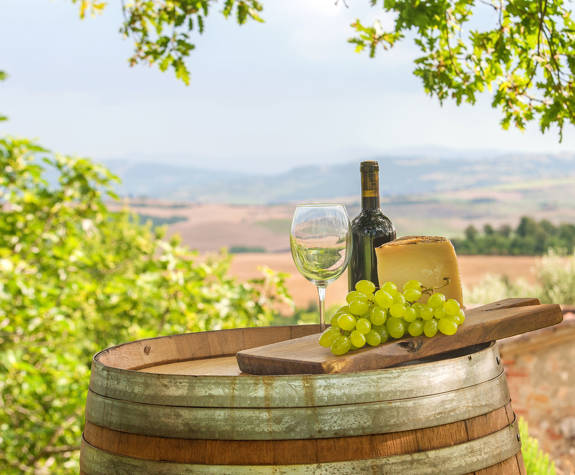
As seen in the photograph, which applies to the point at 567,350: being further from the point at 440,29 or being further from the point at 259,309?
the point at 440,29

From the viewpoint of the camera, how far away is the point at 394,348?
1274 mm

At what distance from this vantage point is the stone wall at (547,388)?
16.1ft

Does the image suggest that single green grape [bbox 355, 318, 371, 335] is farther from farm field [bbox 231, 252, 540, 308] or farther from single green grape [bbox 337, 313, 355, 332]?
farm field [bbox 231, 252, 540, 308]

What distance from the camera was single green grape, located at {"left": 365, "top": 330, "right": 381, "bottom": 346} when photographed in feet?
4.27

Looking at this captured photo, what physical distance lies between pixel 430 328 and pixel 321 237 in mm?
378

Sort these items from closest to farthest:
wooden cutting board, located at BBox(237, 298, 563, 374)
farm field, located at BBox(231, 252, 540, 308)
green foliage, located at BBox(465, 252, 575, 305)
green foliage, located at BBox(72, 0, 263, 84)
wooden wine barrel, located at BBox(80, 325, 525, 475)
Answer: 1. wooden wine barrel, located at BBox(80, 325, 525, 475)
2. wooden cutting board, located at BBox(237, 298, 563, 374)
3. green foliage, located at BBox(72, 0, 263, 84)
4. green foliage, located at BBox(465, 252, 575, 305)
5. farm field, located at BBox(231, 252, 540, 308)

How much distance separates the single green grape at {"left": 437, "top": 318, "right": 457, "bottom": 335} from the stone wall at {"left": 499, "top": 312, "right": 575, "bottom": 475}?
3832mm

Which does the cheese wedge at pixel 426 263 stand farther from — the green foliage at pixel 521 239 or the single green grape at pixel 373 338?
the green foliage at pixel 521 239

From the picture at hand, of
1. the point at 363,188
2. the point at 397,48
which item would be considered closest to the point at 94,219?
the point at 397,48

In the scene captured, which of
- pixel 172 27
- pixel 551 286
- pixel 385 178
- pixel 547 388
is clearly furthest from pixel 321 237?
pixel 385 178

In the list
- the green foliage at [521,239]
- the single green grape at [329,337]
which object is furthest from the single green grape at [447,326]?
the green foliage at [521,239]

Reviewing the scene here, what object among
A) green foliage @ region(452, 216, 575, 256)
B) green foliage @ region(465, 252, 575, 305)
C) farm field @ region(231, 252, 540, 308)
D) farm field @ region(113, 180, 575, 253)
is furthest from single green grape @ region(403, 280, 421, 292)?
farm field @ region(113, 180, 575, 253)

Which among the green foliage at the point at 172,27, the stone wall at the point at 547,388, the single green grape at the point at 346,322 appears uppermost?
the green foliage at the point at 172,27

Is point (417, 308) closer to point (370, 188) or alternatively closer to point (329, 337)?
point (329, 337)
